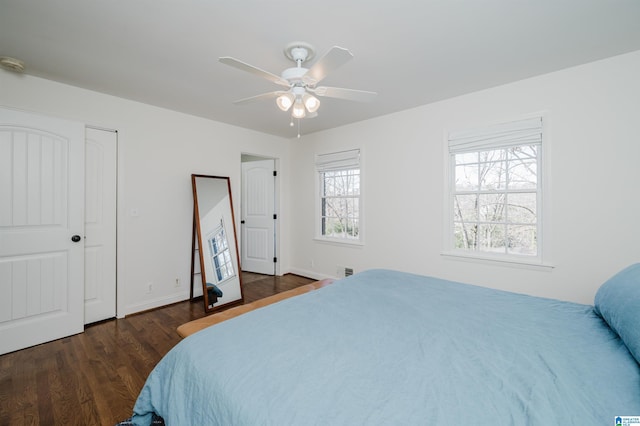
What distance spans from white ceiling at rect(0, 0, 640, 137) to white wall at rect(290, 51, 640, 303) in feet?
0.77

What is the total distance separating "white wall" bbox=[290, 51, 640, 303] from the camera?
7.39 ft

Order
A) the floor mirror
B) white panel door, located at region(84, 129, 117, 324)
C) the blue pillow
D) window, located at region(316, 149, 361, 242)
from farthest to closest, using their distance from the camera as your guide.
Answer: window, located at region(316, 149, 361, 242)
the floor mirror
white panel door, located at region(84, 129, 117, 324)
the blue pillow

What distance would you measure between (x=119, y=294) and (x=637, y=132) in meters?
5.20

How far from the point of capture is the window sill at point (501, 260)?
261 centimetres

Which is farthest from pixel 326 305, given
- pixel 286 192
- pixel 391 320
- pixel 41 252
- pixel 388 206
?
pixel 286 192

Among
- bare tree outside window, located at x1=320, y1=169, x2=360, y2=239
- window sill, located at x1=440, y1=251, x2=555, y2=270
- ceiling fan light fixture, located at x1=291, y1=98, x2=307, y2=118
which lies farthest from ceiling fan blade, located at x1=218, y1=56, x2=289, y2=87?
window sill, located at x1=440, y1=251, x2=555, y2=270

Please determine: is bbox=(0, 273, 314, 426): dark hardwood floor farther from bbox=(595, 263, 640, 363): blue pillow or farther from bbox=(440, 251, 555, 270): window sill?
bbox=(440, 251, 555, 270): window sill

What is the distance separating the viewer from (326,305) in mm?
1616

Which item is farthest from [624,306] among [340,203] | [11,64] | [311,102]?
[11,64]

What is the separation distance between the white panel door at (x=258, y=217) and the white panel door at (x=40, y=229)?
2579 millimetres

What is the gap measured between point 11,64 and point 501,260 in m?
4.87

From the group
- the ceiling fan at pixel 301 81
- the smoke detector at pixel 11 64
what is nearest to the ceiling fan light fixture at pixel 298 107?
the ceiling fan at pixel 301 81

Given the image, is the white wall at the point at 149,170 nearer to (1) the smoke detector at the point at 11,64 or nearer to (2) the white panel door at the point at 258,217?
(1) the smoke detector at the point at 11,64

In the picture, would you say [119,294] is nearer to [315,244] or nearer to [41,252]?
[41,252]
